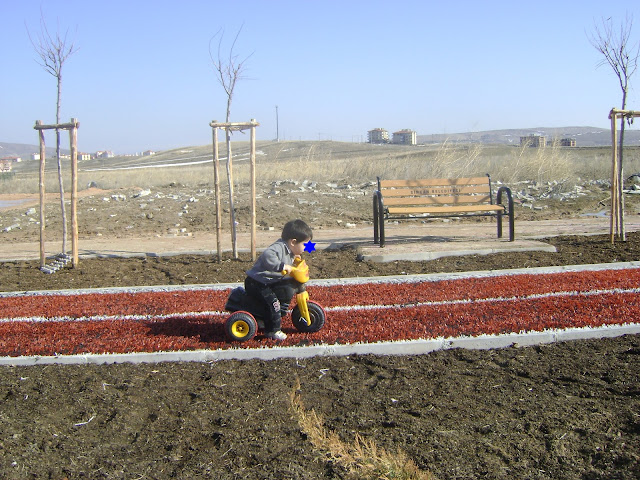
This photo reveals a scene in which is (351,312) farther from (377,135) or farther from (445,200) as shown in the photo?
(377,135)

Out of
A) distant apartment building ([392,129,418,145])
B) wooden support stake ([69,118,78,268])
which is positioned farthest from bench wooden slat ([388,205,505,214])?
distant apartment building ([392,129,418,145])

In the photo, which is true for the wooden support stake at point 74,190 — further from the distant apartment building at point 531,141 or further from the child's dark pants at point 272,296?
the distant apartment building at point 531,141

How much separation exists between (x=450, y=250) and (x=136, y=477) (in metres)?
7.50

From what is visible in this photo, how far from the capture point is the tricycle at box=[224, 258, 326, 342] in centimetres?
537

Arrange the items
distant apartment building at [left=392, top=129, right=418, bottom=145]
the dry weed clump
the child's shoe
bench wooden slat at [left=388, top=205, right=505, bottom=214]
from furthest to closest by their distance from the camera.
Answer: distant apartment building at [left=392, top=129, right=418, bottom=145], bench wooden slat at [left=388, top=205, right=505, bottom=214], the child's shoe, the dry weed clump

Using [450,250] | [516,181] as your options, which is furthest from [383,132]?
[450,250]

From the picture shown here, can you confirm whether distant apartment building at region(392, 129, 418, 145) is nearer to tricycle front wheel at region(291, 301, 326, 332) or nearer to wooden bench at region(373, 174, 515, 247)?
wooden bench at region(373, 174, 515, 247)

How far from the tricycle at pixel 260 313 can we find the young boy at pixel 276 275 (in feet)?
0.24

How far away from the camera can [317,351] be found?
5.17 m

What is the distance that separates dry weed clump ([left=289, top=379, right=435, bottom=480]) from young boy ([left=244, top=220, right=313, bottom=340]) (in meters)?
1.76

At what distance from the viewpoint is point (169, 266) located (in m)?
9.91

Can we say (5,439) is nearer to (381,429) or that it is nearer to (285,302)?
(381,429)

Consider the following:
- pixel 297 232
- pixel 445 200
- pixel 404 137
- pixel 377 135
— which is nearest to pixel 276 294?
pixel 297 232

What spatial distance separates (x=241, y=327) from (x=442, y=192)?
7.33m
